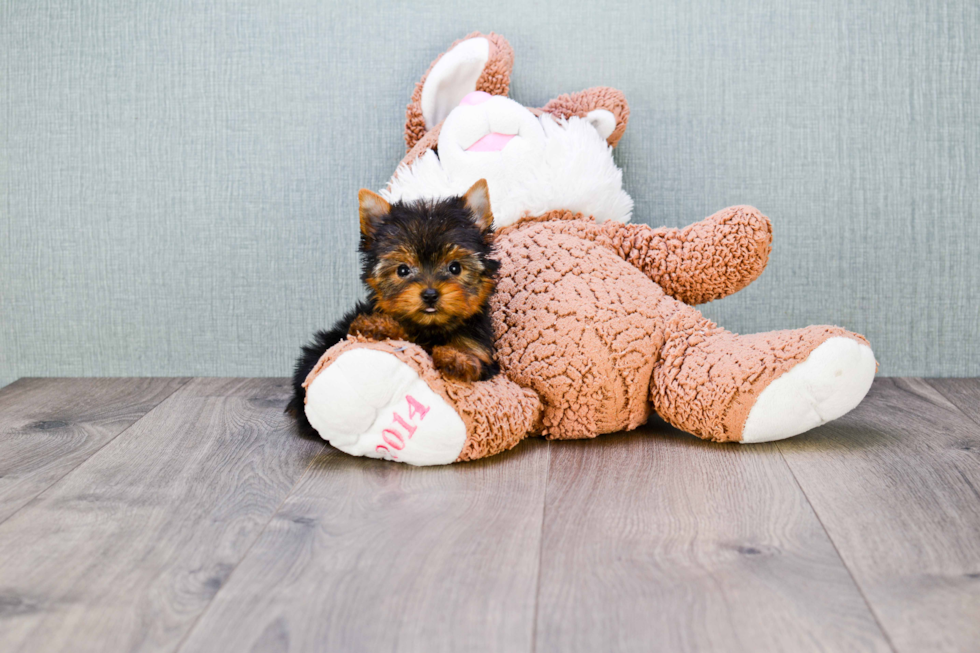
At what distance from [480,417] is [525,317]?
0.25 m

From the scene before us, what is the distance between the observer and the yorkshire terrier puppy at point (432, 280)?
1228 millimetres

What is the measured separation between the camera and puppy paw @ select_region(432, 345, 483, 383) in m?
1.25

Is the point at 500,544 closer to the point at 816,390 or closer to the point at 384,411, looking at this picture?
the point at 384,411

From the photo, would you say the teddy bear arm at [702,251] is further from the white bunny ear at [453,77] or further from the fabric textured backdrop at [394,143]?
the white bunny ear at [453,77]

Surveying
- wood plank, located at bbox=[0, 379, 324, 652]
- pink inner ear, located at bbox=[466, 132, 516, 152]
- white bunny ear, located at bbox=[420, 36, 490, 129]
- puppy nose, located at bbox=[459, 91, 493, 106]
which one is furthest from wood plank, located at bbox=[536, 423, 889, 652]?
white bunny ear, located at bbox=[420, 36, 490, 129]

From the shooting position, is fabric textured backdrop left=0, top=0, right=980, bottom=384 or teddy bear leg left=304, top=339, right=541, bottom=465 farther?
fabric textured backdrop left=0, top=0, right=980, bottom=384

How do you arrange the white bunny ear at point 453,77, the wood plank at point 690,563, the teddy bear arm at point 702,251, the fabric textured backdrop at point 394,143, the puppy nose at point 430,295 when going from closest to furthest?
the wood plank at point 690,563 → the puppy nose at point 430,295 → the teddy bear arm at point 702,251 → the white bunny ear at point 453,77 → the fabric textured backdrop at point 394,143

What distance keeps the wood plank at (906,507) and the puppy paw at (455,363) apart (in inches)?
21.1

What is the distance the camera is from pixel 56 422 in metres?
1.63

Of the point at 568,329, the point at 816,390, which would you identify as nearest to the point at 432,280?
the point at 568,329

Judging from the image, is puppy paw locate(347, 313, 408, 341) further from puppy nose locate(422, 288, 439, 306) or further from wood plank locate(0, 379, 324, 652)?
wood plank locate(0, 379, 324, 652)

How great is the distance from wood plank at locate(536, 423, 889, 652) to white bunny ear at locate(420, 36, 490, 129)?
838 millimetres

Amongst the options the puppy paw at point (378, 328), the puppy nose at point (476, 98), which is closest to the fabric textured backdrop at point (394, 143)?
the puppy nose at point (476, 98)

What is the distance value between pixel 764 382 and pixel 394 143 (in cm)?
103
